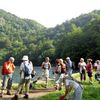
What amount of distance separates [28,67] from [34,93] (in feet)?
11.9

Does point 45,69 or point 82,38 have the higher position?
point 82,38

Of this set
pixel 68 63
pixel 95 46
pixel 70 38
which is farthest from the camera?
pixel 70 38

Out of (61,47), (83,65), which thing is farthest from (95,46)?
(83,65)

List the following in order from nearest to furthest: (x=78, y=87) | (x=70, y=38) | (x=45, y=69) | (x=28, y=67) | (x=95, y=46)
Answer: (x=78, y=87) → (x=28, y=67) → (x=45, y=69) → (x=95, y=46) → (x=70, y=38)

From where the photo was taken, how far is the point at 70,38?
14500cm

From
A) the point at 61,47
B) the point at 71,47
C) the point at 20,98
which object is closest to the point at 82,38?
the point at 71,47

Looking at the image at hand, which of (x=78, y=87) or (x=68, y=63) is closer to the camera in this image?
(x=78, y=87)

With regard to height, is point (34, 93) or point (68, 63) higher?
point (68, 63)

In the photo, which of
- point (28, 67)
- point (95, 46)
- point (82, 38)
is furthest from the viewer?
point (82, 38)

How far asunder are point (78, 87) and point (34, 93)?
7752 mm

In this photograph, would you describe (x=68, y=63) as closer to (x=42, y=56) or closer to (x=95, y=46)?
(x=95, y=46)

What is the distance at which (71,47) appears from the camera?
136 m

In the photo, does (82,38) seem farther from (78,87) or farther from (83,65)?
(78,87)

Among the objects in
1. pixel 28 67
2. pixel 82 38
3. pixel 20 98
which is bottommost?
pixel 20 98
